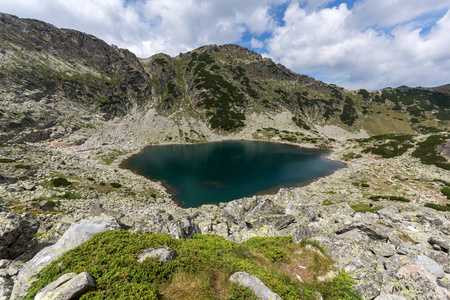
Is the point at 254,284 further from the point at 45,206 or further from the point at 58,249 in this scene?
the point at 45,206

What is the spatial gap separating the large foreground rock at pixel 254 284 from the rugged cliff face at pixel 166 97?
3413 inches

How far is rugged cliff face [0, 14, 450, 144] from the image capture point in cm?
Result: 7906

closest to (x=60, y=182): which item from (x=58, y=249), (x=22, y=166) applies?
(x=22, y=166)

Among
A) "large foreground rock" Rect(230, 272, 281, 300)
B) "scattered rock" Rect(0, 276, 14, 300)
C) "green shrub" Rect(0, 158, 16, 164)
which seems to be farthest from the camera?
"green shrub" Rect(0, 158, 16, 164)

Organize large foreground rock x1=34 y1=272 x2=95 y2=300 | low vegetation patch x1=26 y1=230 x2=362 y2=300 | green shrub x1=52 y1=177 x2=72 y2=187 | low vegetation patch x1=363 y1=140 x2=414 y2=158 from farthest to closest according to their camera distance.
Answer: low vegetation patch x1=363 y1=140 x2=414 y2=158 → green shrub x1=52 y1=177 x2=72 y2=187 → low vegetation patch x1=26 y1=230 x2=362 y2=300 → large foreground rock x1=34 y1=272 x2=95 y2=300

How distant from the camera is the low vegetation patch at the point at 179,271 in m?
6.16

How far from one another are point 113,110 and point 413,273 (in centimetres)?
13212

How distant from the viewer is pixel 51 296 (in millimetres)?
5406

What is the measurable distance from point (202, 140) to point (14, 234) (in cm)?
9528

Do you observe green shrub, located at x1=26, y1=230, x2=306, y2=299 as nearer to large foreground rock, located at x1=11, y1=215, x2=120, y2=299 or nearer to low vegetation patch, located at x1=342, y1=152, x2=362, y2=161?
large foreground rock, located at x1=11, y1=215, x2=120, y2=299

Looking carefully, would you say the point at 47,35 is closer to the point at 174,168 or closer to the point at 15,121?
the point at 15,121

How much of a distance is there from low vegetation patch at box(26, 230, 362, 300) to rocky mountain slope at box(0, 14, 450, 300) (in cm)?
13

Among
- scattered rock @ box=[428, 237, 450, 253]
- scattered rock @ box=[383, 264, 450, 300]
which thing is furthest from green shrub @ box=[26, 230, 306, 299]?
scattered rock @ box=[428, 237, 450, 253]

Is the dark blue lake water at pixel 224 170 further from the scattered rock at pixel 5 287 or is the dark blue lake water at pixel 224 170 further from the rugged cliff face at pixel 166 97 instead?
the rugged cliff face at pixel 166 97
